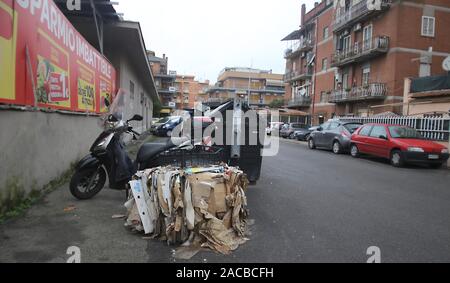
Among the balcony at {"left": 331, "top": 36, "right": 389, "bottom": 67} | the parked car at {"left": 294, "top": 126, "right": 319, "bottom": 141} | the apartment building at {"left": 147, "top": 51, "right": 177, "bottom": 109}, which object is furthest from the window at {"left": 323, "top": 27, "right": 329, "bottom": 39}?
the apartment building at {"left": 147, "top": 51, "right": 177, "bottom": 109}

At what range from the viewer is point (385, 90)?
27.3 m

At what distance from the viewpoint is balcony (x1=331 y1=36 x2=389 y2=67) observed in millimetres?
27797

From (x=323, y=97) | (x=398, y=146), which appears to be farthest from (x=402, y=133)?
(x=323, y=97)

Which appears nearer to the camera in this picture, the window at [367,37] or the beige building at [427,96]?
the beige building at [427,96]

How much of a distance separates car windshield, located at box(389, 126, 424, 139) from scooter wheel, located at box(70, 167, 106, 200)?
1049 cm

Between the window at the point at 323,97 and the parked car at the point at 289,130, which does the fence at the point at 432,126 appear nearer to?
the parked car at the point at 289,130

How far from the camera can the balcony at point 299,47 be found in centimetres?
4378

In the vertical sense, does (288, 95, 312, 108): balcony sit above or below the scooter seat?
above

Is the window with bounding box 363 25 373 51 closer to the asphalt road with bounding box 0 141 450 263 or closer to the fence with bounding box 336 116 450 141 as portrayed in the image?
the fence with bounding box 336 116 450 141

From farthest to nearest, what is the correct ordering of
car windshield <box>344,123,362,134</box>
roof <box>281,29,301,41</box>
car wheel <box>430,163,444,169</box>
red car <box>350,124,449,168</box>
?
1. roof <box>281,29,301,41</box>
2. car windshield <box>344,123,362,134</box>
3. car wheel <box>430,163,444,169</box>
4. red car <box>350,124,449,168</box>

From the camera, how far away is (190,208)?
3.78 meters

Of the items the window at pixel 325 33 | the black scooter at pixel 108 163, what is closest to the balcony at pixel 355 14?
the window at pixel 325 33

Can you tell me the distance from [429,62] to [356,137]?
712 inches

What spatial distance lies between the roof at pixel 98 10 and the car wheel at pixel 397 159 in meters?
10.1
